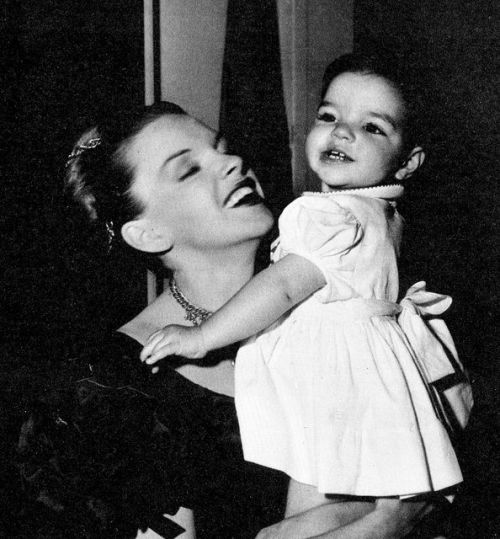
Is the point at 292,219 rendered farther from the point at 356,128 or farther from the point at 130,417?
the point at 130,417

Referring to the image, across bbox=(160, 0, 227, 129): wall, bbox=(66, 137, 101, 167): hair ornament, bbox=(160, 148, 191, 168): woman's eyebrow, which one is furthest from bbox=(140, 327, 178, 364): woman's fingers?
bbox=(160, 0, 227, 129): wall

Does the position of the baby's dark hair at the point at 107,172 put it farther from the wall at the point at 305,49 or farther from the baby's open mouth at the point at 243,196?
the wall at the point at 305,49

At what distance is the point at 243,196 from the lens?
1.33m

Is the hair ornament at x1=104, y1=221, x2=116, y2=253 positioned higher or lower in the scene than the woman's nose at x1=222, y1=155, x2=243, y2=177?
lower

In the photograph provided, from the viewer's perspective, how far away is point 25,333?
1374 mm

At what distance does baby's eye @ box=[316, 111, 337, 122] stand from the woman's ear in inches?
15.7

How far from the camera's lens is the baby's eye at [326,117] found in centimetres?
128

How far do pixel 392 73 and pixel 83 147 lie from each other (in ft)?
2.16

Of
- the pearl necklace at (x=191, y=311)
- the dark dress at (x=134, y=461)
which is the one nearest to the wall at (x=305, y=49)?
the pearl necklace at (x=191, y=311)

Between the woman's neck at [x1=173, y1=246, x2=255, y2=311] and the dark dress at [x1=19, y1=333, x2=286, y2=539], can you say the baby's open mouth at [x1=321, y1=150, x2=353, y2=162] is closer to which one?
the woman's neck at [x1=173, y1=246, x2=255, y2=311]

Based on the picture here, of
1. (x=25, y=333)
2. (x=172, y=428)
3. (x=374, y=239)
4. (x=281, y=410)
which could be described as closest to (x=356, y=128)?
(x=374, y=239)

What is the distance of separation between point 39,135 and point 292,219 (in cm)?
62

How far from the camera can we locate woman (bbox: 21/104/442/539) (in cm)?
123

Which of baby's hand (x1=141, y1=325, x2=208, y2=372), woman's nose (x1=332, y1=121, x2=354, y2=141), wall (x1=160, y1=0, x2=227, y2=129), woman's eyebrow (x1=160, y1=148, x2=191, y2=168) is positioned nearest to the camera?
baby's hand (x1=141, y1=325, x2=208, y2=372)
